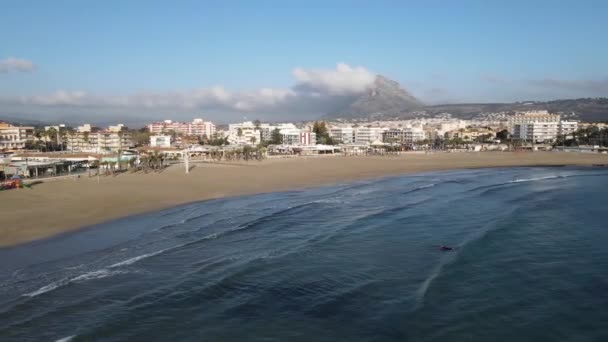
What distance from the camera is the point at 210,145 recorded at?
259ft

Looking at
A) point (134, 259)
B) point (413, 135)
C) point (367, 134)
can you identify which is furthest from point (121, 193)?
point (413, 135)

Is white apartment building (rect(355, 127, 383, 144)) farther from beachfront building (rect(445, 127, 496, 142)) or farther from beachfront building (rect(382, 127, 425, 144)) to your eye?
beachfront building (rect(445, 127, 496, 142))

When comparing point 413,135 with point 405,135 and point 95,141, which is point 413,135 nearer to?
point 405,135

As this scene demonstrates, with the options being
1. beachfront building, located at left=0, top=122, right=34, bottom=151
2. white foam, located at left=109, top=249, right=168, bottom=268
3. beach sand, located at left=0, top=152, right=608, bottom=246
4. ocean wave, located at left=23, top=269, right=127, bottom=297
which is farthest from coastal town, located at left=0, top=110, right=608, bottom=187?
ocean wave, located at left=23, top=269, right=127, bottom=297

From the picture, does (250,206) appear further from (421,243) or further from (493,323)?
(493,323)

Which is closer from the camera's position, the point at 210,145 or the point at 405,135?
the point at 210,145

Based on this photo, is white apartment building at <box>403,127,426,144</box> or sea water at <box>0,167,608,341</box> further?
white apartment building at <box>403,127,426,144</box>

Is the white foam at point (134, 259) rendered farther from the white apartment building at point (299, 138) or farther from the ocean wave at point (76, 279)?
the white apartment building at point (299, 138)

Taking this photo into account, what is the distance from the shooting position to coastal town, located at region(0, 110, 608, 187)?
130 feet

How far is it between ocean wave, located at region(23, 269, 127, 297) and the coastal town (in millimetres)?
21641

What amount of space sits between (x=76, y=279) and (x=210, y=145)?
6925cm

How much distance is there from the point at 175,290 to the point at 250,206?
443 inches

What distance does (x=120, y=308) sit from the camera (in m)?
8.88

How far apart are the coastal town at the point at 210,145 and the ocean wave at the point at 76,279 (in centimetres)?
2164
